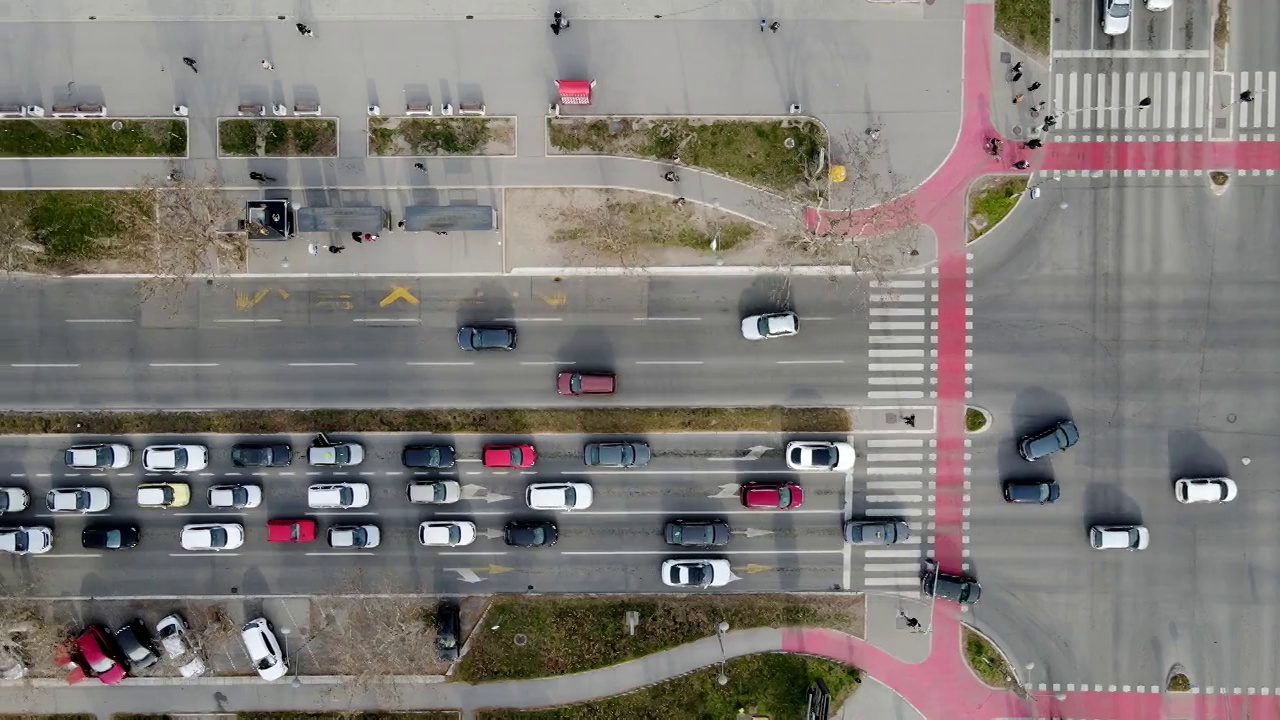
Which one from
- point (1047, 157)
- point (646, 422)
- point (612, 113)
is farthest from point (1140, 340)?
point (612, 113)

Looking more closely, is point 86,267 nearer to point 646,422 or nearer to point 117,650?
point 117,650

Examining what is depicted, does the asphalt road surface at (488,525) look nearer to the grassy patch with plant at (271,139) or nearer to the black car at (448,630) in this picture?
the black car at (448,630)

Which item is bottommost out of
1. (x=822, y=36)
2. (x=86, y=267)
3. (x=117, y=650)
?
(x=117, y=650)

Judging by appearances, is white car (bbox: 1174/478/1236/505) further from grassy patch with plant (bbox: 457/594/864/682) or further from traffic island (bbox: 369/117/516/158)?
traffic island (bbox: 369/117/516/158)

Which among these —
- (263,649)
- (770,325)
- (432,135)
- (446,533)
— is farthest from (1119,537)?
(263,649)

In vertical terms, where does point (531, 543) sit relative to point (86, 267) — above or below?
below

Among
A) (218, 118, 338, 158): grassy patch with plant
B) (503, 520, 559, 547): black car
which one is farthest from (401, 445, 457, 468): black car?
(218, 118, 338, 158): grassy patch with plant

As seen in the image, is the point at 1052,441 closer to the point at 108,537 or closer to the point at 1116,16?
the point at 1116,16
